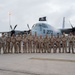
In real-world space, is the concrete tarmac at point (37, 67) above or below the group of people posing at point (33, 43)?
below

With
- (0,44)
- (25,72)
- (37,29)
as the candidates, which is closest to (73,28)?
(37,29)

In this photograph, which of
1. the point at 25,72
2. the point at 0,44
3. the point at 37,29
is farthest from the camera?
the point at 37,29

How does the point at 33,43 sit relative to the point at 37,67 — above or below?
above

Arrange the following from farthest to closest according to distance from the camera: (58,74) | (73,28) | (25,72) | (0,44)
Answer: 1. (73,28)
2. (0,44)
3. (25,72)
4. (58,74)

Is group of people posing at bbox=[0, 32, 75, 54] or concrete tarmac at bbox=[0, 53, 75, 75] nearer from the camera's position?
concrete tarmac at bbox=[0, 53, 75, 75]

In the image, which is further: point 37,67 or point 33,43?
point 33,43

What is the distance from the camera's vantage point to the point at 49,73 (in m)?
7.90

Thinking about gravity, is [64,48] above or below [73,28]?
below

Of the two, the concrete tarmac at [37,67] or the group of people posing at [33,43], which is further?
the group of people posing at [33,43]

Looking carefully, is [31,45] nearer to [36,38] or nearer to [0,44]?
[36,38]

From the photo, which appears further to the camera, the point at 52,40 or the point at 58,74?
the point at 52,40

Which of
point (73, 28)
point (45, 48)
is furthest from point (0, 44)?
point (73, 28)

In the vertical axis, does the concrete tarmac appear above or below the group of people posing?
below

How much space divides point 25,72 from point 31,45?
8.53 metres
